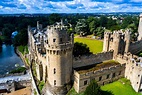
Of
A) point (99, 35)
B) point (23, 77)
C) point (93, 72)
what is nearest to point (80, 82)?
point (93, 72)

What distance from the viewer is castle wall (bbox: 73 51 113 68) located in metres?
41.2

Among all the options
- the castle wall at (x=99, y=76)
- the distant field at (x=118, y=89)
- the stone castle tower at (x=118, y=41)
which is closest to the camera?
the castle wall at (x=99, y=76)

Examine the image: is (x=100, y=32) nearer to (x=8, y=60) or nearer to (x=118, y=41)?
(x=118, y=41)

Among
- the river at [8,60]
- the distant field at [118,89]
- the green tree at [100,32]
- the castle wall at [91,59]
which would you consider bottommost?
the river at [8,60]

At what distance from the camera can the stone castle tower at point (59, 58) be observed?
3419 cm

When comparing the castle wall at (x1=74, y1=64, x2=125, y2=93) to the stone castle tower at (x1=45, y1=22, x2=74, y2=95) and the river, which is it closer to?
the stone castle tower at (x1=45, y1=22, x2=74, y2=95)

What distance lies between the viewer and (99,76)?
127 ft

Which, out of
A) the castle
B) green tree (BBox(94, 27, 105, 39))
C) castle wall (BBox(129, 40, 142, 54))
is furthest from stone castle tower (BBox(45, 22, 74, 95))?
green tree (BBox(94, 27, 105, 39))

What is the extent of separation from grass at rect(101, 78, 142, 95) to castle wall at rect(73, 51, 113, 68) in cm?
A: 730

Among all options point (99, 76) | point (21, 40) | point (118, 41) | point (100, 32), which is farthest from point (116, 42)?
point (21, 40)

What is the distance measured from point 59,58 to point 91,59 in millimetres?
11795

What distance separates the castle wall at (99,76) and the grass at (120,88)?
113 cm

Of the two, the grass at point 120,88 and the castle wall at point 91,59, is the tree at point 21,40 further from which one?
the grass at point 120,88

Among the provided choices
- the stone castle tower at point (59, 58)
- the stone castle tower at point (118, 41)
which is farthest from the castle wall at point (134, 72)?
the stone castle tower at point (59, 58)
